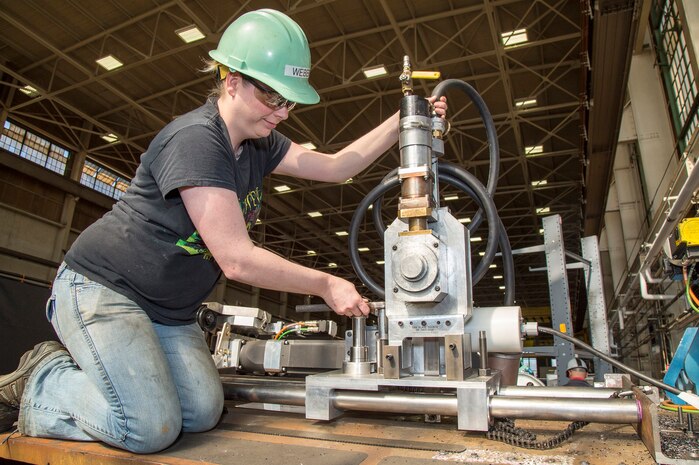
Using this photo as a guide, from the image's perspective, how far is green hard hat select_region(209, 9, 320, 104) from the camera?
48.7 inches

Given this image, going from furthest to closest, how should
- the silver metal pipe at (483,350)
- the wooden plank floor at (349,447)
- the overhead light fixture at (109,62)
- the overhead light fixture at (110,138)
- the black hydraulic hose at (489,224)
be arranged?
1. the overhead light fixture at (110,138)
2. the overhead light fixture at (109,62)
3. the black hydraulic hose at (489,224)
4. the silver metal pipe at (483,350)
5. the wooden plank floor at (349,447)

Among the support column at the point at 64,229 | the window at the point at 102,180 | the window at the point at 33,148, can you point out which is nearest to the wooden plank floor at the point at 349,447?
the window at the point at 33,148

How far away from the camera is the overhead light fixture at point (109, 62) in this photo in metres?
6.81

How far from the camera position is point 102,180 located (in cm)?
1013

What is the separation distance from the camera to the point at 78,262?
4.06ft

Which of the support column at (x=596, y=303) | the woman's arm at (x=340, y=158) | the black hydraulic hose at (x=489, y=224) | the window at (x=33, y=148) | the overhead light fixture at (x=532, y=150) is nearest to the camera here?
the black hydraulic hose at (x=489, y=224)

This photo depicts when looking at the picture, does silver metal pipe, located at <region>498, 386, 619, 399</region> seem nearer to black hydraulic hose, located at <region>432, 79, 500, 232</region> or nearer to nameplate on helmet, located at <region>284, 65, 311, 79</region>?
black hydraulic hose, located at <region>432, 79, 500, 232</region>

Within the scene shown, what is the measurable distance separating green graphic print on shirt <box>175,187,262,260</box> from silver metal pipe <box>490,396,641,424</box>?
2.85ft

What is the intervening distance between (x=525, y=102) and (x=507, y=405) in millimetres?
7611

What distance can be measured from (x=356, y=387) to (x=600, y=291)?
6.03 feet

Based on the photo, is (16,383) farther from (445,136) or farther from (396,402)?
(445,136)

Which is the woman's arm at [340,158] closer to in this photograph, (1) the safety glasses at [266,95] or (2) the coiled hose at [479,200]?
(2) the coiled hose at [479,200]

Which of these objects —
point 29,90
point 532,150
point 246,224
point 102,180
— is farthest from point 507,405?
point 102,180

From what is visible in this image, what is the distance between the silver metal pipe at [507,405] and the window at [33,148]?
930cm
